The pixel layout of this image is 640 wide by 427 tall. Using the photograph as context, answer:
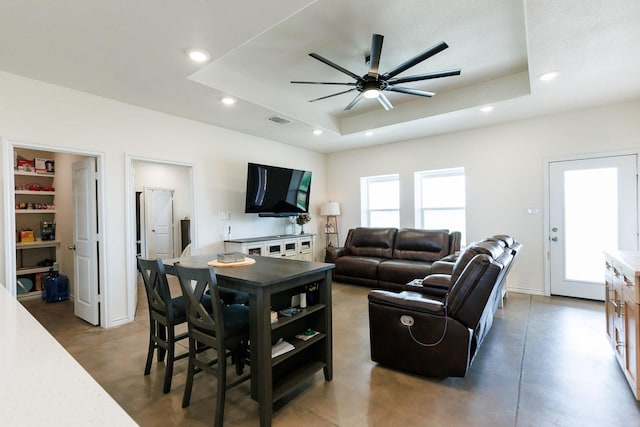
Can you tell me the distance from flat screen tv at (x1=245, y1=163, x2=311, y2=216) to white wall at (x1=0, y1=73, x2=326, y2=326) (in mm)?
330

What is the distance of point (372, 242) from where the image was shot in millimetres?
5805

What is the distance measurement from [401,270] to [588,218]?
2.64m

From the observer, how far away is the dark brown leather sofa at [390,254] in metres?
4.87

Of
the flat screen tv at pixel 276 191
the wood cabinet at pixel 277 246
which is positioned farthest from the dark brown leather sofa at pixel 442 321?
the flat screen tv at pixel 276 191

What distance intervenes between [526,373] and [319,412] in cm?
170

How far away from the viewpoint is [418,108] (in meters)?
4.51

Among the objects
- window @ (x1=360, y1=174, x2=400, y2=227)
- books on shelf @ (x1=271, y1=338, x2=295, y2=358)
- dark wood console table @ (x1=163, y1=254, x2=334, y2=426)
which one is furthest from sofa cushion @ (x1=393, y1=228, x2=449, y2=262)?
books on shelf @ (x1=271, y1=338, x2=295, y2=358)

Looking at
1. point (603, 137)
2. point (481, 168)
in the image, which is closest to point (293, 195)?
point (481, 168)

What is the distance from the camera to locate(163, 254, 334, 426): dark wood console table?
5.98 feet

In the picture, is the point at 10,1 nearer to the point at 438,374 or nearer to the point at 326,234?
the point at 438,374

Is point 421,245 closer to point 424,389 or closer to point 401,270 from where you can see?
point 401,270

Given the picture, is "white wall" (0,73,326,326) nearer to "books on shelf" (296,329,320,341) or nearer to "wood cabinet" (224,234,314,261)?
"wood cabinet" (224,234,314,261)

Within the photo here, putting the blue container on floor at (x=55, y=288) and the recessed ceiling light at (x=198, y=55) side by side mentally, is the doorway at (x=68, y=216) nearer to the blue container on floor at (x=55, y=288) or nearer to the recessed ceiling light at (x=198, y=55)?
the blue container on floor at (x=55, y=288)

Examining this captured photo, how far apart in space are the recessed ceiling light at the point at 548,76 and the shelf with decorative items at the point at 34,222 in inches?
274
